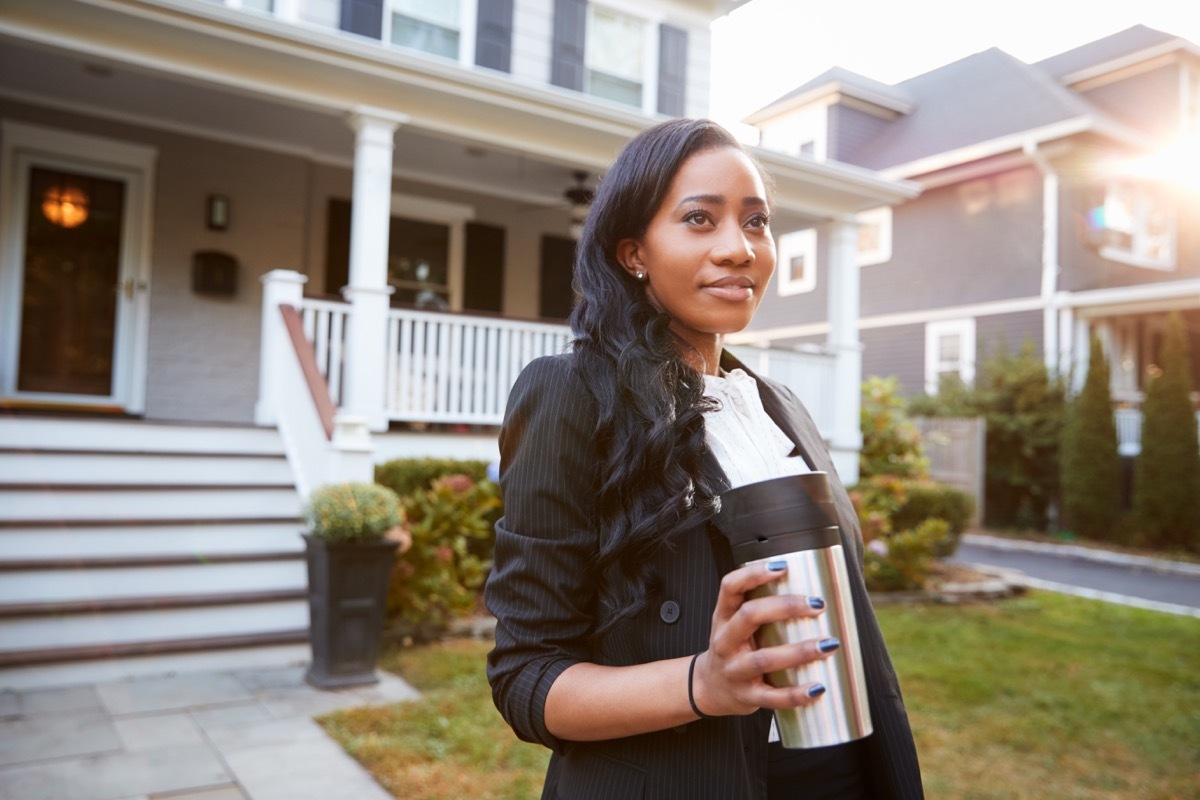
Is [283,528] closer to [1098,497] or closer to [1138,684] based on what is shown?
[1138,684]

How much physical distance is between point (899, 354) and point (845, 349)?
758 cm

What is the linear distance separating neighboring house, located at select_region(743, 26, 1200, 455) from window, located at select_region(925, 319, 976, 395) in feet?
0.08

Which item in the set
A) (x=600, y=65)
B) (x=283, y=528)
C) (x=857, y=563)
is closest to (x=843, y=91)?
(x=600, y=65)

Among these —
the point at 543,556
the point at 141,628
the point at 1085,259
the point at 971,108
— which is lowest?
the point at 141,628

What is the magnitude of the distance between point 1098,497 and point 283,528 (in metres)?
10.3

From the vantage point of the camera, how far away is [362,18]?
783 centimetres

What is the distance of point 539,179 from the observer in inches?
367

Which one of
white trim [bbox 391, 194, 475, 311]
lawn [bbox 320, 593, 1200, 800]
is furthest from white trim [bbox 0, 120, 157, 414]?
lawn [bbox 320, 593, 1200, 800]

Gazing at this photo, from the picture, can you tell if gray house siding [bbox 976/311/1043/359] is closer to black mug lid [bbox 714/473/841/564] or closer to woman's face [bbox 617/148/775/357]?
woman's face [bbox 617/148/775/357]

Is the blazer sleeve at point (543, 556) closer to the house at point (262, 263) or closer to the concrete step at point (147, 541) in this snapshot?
the house at point (262, 263)

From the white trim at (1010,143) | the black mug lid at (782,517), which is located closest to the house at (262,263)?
A: the black mug lid at (782,517)

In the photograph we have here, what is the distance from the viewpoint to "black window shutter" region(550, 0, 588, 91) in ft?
29.8

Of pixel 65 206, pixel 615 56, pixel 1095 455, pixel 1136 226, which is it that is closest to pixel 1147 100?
pixel 1136 226

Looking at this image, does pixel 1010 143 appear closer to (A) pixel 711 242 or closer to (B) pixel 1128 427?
(B) pixel 1128 427
